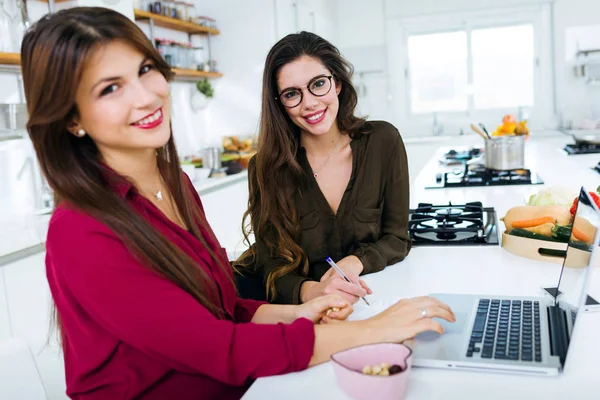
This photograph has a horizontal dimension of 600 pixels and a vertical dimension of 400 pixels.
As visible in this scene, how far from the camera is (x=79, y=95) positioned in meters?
1.06

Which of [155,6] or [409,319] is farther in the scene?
[155,6]

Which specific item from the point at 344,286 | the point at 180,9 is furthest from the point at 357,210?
the point at 180,9

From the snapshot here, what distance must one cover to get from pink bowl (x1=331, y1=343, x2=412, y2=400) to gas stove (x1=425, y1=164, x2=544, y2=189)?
2.08 meters

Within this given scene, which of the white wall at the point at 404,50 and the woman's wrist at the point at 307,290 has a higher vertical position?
the white wall at the point at 404,50

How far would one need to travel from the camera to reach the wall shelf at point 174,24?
13.8 ft

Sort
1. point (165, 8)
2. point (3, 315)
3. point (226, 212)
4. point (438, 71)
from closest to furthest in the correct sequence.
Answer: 1. point (3, 315)
2. point (226, 212)
3. point (165, 8)
4. point (438, 71)

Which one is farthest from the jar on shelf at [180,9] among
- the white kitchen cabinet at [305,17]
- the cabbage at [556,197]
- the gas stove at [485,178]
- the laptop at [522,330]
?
the laptop at [522,330]

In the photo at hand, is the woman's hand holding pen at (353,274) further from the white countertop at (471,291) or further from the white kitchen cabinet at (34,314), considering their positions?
the white kitchen cabinet at (34,314)

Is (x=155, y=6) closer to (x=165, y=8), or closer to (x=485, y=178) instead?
(x=165, y=8)

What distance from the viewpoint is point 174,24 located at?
187 inches

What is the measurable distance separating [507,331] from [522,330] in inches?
1.0

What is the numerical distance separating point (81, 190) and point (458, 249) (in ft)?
3.74

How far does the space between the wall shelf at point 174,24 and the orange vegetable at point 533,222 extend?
3.13 metres

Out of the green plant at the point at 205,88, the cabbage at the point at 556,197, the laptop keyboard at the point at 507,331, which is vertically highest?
the green plant at the point at 205,88
